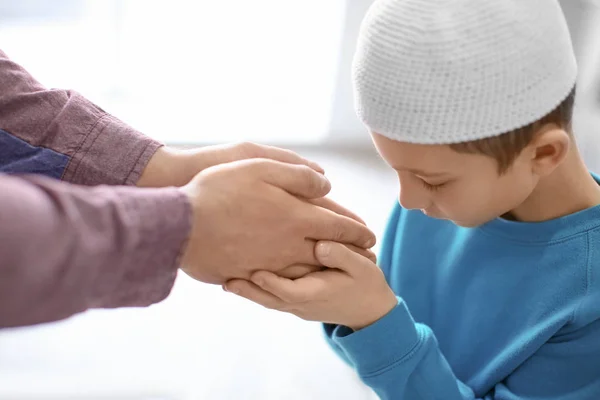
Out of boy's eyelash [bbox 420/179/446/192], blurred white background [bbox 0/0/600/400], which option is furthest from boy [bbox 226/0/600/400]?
blurred white background [bbox 0/0/600/400]

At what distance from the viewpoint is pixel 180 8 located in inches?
61.6

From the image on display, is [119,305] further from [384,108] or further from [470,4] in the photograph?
[470,4]

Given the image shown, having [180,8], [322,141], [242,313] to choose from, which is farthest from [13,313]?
[322,141]

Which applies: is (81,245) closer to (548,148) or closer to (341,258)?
(341,258)

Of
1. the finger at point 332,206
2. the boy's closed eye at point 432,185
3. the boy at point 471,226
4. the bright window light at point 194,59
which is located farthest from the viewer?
the bright window light at point 194,59

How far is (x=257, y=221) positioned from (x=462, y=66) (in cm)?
25

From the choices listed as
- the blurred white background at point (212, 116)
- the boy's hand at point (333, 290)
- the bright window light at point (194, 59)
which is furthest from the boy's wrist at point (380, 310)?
the bright window light at point (194, 59)

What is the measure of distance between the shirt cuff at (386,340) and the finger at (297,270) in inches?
3.1

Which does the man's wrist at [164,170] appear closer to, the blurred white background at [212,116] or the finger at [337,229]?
the finger at [337,229]

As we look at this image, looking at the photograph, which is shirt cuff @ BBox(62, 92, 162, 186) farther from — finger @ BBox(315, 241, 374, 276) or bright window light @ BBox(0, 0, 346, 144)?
bright window light @ BBox(0, 0, 346, 144)

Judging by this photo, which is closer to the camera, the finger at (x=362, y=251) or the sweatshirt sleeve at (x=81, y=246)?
the sweatshirt sleeve at (x=81, y=246)

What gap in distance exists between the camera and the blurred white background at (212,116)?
1.14 metres

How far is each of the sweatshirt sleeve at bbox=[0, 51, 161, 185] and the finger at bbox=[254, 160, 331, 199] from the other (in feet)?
0.50

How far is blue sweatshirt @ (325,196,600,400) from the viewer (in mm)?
716
